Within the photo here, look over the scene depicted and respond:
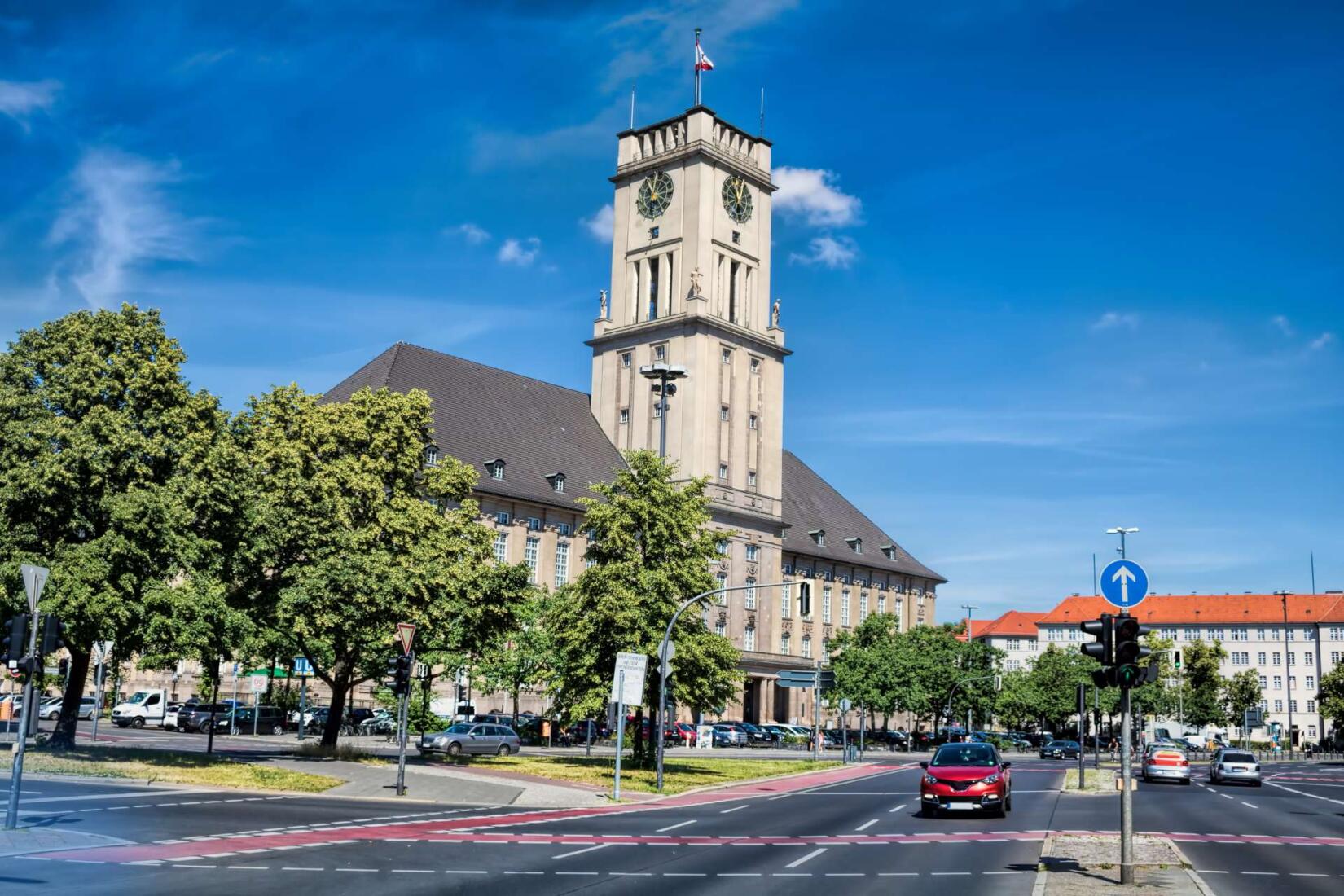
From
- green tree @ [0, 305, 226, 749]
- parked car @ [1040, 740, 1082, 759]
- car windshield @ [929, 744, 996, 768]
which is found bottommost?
parked car @ [1040, 740, 1082, 759]

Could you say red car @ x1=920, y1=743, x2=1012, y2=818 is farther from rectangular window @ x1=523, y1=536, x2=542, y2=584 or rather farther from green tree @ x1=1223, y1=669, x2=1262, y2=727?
green tree @ x1=1223, y1=669, x2=1262, y2=727

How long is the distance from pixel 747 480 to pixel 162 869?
8058cm

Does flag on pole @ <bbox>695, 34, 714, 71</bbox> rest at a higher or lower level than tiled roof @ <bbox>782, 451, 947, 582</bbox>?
higher

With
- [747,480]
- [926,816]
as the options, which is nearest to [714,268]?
[747,480]

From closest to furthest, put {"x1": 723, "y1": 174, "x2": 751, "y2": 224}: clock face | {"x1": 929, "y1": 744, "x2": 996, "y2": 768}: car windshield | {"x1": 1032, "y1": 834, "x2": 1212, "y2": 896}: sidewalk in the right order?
{"x1": 1032, "y1": 834, "x2": 1212, "y2": 896}: sidewalk < {"x1": 929, "y1": 744, "x2": 996, "y2": 768}: car windshield < {"x1": 723, "y1": 174, "x2": 751, "y2": 224}: clock face

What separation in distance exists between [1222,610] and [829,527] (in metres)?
92.4

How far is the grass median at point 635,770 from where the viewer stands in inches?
1468

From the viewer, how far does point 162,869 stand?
52.9 ft

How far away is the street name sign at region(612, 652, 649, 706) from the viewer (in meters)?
31.4

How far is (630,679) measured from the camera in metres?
31.6

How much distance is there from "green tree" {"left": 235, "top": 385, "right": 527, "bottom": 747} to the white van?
22558 mm

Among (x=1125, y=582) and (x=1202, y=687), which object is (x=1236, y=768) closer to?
(x=1125, y=582)

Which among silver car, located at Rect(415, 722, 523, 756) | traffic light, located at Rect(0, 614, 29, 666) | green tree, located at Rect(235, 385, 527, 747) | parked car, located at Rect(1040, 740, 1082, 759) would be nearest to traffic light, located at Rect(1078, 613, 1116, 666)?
traffic light, located at Rect(0, 614, 29, 666)

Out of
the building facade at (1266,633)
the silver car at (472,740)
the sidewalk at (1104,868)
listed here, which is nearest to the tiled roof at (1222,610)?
the building facade at (1266,633)
